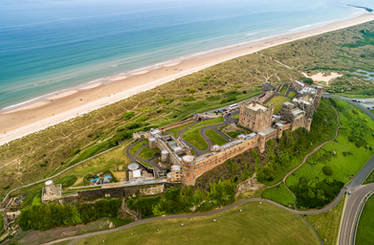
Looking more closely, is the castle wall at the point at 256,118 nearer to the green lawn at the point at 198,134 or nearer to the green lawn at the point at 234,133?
the green lawn at the point at 234,133

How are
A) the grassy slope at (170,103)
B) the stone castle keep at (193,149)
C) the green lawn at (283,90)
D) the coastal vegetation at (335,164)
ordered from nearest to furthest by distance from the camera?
the stone castle keep at (193,149)
the coastal vegetation at (335,164)
the grassy slope at (170,103)
the green lawn at (283,90)

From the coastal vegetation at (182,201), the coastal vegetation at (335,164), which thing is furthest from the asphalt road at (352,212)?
the coastal vegetation at (182,201)

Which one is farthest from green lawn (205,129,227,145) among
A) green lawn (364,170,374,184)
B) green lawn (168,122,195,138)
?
green lawn (364,170,374,184)

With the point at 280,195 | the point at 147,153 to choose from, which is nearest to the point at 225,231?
the point at 280,195

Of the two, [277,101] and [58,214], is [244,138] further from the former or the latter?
[58,214]

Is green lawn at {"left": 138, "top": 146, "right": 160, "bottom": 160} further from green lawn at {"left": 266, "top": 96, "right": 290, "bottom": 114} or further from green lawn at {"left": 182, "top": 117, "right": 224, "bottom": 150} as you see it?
green lawn at {"left": 266, "top": 96, "right": 290, "bottom": 114}

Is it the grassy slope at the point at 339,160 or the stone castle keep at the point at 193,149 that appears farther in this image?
the grassy slope at the point at 339,160

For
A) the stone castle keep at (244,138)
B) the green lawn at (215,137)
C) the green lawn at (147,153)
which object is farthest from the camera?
the green lawn at (215,137)

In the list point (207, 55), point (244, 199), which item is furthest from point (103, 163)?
point (207, 55)

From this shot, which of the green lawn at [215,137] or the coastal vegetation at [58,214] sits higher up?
the green lawn at [215,137]
